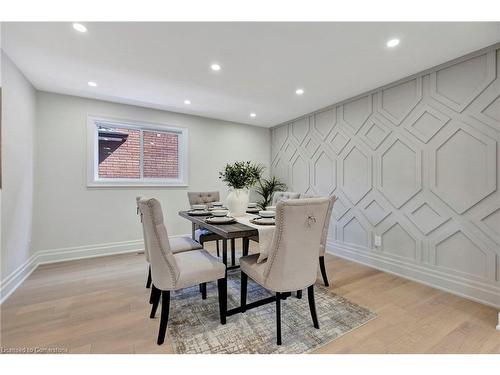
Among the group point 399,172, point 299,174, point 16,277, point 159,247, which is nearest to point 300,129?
point 299,174

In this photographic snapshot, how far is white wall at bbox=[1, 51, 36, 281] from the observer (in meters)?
2.15

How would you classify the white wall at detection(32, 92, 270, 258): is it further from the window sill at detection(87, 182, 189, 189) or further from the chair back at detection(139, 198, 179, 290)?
the chair back at detection(139, 198, 179, 290)

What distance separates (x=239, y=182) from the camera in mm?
2340

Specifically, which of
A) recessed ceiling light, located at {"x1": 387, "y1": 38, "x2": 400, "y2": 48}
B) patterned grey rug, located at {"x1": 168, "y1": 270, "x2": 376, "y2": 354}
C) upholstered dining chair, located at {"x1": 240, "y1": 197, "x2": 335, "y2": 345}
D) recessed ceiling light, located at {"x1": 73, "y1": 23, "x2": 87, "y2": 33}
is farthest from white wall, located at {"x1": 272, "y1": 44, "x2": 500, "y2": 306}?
recessed ceiling light, located at {"x1": 73, "y1": 23, "x2": 87, "y2": 33}

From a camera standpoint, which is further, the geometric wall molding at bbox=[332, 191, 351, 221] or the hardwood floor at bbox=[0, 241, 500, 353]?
the geometric wall molding at bbox=[332, 191, 351, 221]

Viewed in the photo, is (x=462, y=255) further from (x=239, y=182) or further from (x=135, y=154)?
(x=135, y=154)

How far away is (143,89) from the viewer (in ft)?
9.77

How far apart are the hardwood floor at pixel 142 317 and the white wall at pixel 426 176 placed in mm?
342

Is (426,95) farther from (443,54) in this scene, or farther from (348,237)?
(348,237)

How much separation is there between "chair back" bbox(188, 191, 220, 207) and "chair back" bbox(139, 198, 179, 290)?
5.38ft

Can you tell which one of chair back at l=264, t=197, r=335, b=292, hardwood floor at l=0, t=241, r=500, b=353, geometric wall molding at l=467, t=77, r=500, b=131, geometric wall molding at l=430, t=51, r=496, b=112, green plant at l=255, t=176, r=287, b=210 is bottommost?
hardwood floor at l=0, t=241, r=500, b=353
